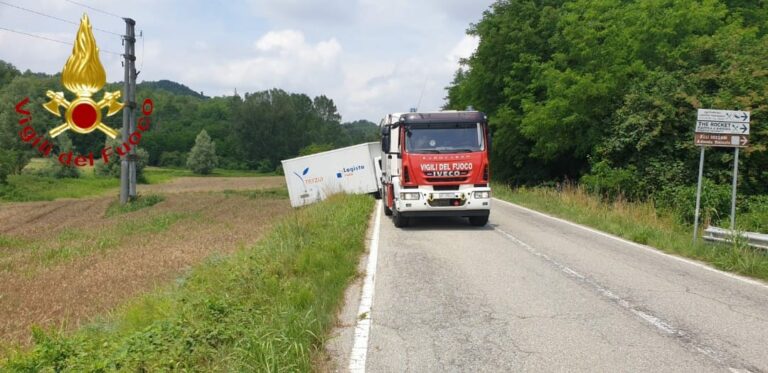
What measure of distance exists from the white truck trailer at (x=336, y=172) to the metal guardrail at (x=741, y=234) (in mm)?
17540

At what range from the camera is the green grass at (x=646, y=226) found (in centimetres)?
955

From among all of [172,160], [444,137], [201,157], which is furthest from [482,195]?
[172,160]

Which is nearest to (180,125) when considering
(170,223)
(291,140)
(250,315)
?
(291,140)

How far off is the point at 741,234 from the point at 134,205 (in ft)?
91.1

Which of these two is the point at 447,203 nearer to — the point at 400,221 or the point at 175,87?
the point at 400,221

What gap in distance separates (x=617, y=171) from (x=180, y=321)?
21.3m

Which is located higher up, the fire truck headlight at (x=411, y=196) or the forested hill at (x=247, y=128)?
the forested hill at (x=247, y=128)

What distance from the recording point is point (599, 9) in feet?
90.2

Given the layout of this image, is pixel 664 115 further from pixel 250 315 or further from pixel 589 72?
pixel 250 315

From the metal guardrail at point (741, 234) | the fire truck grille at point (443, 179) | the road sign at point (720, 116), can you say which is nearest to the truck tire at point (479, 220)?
the fire truck grille at point (443, 179)

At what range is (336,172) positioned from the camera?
27312mm

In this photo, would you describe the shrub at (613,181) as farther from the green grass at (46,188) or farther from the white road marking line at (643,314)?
the green grass at (46,188)

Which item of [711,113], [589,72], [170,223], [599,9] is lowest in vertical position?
[170,223]

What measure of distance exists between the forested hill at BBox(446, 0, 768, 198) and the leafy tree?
2386 inches
